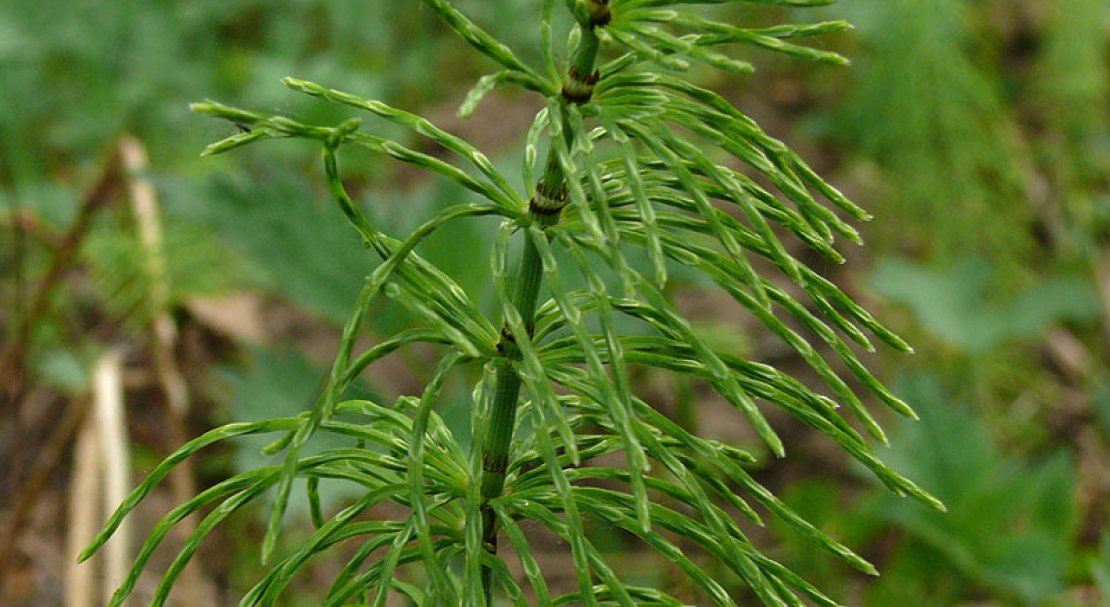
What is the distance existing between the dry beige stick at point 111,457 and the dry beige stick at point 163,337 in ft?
0.28

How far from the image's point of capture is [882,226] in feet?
9.68

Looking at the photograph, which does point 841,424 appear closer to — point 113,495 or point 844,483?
point 113,495

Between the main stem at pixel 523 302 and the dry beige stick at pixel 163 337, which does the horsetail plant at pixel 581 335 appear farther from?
the dry beige stick at pixel 163 337

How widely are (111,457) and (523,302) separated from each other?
1267 millimetres

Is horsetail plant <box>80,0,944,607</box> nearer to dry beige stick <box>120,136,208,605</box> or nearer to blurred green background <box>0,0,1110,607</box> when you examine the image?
blurred green background <box>0,0,1110,607</box>

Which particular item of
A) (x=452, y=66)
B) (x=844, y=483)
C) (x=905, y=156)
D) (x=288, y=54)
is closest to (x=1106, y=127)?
(x=905, y=156)

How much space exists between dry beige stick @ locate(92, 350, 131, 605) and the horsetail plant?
95 centimetres

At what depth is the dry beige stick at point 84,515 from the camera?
1.64 metres

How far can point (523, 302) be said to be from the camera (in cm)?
72

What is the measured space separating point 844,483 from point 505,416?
1756 millimetres

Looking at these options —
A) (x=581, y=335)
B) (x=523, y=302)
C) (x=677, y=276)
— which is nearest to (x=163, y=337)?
(x=677, y=276)

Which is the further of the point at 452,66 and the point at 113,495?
→ the point at 452,66

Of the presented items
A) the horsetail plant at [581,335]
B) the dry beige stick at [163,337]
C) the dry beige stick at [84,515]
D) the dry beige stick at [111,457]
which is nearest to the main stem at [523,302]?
the horsetail plant at [581,335]

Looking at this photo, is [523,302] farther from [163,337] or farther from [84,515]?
[163,337]
